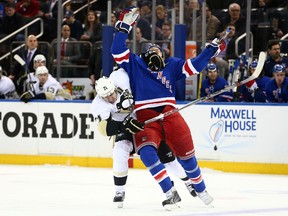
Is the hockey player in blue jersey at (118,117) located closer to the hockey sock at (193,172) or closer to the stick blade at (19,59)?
the hockey sock at (193,172)

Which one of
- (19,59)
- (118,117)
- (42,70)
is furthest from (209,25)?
(118,117)

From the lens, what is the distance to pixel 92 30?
14.2 m

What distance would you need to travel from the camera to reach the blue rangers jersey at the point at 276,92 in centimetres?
1206

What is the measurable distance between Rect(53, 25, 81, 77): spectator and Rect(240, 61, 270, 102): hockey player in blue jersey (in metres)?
2.57

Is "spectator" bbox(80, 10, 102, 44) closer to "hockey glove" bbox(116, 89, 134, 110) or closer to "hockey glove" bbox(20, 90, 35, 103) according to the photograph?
"hockey glove" bbox(20, 90, 35, 103)

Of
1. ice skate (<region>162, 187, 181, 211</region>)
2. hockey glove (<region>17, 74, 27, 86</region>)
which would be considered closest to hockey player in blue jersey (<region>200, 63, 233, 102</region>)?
hockey glove (<region>17, 74, 27, 86</region>)

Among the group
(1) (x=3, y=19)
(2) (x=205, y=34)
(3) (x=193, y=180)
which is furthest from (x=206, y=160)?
(1) (x=3, y=19)

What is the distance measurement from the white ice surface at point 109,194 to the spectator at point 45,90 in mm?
956

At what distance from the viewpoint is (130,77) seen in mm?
8547

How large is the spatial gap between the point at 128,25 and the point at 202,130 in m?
3.92

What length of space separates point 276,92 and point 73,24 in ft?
11.5

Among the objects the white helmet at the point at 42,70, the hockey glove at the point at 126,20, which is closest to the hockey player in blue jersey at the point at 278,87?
the white helmet at the point at 42,70

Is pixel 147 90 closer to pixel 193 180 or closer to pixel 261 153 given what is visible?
pixel 193 180

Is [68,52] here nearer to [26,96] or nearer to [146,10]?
[26,96]
